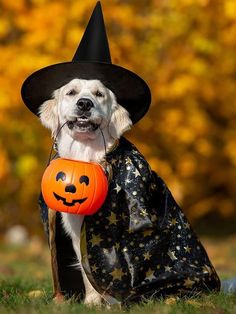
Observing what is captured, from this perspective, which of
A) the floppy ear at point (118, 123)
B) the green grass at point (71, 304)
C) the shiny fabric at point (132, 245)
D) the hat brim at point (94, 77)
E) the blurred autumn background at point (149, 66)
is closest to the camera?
the green grass at point (71, 304)

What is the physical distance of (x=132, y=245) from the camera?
4.40 metres

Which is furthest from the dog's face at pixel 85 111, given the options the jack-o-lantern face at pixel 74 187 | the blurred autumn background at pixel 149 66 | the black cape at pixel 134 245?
the blurred autumn background at pixel 149 66

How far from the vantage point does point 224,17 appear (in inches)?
374

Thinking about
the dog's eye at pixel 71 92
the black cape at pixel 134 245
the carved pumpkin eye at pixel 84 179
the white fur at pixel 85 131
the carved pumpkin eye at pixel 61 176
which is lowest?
the black cape at pixel 134 245

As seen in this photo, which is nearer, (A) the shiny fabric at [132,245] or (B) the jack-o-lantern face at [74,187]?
(B) the jack-o-lantern face at [74,187]

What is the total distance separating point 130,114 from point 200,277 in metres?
1.17

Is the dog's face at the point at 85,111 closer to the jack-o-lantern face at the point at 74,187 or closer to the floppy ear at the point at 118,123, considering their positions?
the floppy ear at the point at 118,123

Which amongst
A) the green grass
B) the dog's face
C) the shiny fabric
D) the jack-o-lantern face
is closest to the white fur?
the dog's face

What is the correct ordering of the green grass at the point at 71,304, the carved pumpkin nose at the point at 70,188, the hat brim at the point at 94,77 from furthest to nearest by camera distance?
the hat brim at the point at 94,77, the carved pumpkin nose at the point at 70,188, the green grass at the point at 71,304

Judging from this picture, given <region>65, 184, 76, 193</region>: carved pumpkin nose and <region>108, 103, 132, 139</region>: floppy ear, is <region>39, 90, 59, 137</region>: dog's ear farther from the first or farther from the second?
<region>65, 184, 76, 193</region>: carved pumpkin nose

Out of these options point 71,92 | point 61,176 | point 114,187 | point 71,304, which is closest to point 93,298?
point 71,304

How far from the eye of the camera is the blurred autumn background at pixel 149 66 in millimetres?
9133

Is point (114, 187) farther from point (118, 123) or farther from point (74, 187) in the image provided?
point (118, 123)

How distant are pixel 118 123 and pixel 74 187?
2.06 feet
